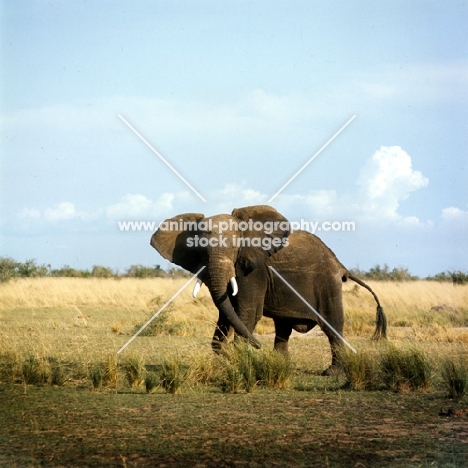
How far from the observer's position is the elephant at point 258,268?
46.4ft

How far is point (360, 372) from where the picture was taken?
484 inches

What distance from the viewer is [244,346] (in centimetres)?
1269

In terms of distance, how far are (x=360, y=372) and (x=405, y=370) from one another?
0.58 meters

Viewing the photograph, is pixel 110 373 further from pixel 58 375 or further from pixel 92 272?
pixel 92 272

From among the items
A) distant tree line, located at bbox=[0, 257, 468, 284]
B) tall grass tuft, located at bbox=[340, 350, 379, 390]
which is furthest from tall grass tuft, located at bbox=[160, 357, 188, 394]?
distant tree line, located at bbox=[0, 257, 468, 284]

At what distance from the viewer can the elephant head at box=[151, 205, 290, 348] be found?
549 inches

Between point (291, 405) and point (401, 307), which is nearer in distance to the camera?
point (291, 405)

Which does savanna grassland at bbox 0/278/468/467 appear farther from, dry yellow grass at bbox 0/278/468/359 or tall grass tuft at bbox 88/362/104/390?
Answer: dry yellow grass at bbox 0/278/468/359

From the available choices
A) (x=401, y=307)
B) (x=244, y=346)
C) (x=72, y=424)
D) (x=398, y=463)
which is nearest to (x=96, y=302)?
(x=401, y=307)

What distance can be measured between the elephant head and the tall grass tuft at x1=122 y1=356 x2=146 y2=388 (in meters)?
1.96

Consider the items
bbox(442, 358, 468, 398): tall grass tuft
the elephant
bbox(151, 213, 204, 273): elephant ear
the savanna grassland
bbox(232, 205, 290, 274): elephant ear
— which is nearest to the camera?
the savanna grassland

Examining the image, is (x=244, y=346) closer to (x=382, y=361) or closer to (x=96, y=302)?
(x=382, y=361)

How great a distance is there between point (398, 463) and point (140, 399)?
4.10 metres

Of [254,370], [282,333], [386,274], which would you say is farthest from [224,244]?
[386,274]
